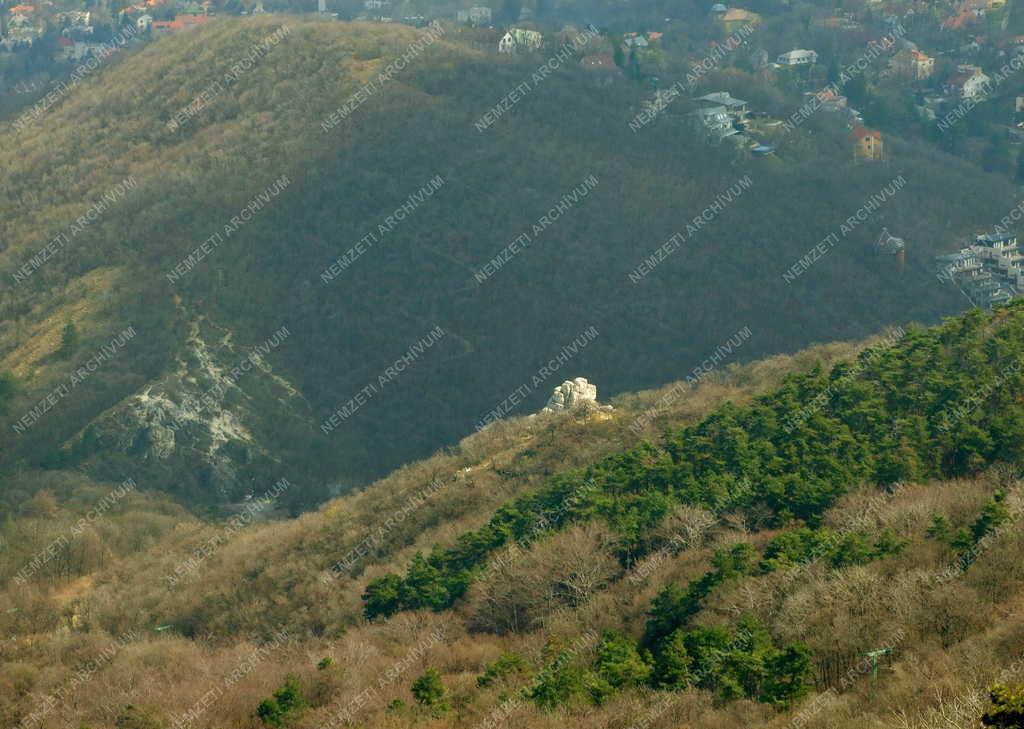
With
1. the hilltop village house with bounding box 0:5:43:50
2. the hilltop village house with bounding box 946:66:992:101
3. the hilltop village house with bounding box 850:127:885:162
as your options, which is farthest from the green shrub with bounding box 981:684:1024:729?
the hilltop village house with bounding box 0:5:43:50

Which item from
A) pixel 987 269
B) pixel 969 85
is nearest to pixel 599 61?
pixel 969 85

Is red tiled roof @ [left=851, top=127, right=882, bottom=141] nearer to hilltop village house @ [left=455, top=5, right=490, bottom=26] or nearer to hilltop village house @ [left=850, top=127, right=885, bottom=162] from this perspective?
hilltop village house @ [left=850, top=127, right=885, bottom=162]

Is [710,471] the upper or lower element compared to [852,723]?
lower

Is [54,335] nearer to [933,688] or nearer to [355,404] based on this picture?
[355,404]

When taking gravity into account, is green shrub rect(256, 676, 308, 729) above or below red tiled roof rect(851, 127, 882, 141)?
above

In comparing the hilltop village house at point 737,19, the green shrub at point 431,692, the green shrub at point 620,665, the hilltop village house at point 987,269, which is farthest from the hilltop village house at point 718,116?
the green shrub at point 431,692

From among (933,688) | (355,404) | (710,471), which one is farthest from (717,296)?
(933,688)
